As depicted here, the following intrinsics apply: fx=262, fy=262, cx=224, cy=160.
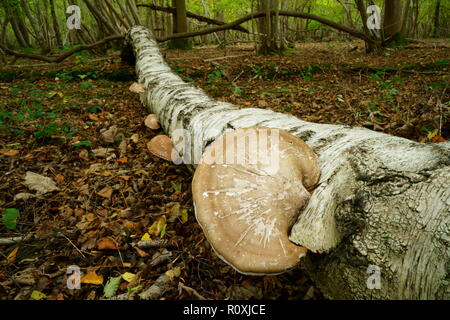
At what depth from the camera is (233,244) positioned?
132 cm

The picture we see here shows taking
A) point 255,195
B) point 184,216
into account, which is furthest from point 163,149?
point 255,195

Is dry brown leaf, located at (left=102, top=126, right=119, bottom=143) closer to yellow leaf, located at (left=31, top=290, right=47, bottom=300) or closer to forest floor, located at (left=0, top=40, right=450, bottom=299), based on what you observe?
forest floor, located at (left=0, top=40, right=450, bottom=299)

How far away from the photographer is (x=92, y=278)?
5.97 ft

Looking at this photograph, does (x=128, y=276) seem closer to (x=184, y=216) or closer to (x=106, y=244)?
(x=106, y=244)

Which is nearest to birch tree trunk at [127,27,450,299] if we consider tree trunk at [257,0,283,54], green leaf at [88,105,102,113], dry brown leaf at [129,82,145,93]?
dry brown leaf at [129,82,145,93]

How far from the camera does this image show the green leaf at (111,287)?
175 cm

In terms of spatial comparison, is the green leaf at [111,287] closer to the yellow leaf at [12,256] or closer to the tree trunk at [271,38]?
the yellow leaf at [12,256]

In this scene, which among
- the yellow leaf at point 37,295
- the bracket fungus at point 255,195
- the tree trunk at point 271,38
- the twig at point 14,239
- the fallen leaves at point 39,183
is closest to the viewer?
the bracket fungus at point 255,195

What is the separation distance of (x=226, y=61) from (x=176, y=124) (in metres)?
5.98

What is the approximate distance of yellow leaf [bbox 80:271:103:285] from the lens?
5.90 ft

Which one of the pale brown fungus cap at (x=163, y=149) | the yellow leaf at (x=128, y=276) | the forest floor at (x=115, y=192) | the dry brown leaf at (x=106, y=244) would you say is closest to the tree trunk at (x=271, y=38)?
the forest floor at (x=115, y=192)

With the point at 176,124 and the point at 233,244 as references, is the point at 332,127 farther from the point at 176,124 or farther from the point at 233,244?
the point at 176,124

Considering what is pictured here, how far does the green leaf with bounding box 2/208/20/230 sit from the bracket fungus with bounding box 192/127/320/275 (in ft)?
5.68

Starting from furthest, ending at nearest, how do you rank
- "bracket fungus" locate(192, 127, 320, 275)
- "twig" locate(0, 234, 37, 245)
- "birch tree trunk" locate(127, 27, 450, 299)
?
"twig" locate(0, 234, 37, 245) → "bracket fungus" locate(192, 127, 320, 275) → "birch tree trunk" locate(127, 27, 450, 299)
